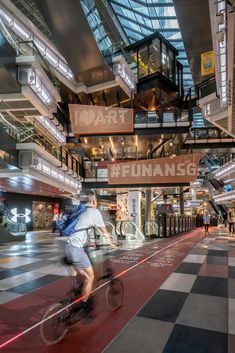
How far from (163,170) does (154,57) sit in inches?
686

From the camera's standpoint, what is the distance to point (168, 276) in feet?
22.5

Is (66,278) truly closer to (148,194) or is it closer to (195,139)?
(148,194)

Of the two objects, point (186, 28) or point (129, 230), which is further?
point (129, 230)

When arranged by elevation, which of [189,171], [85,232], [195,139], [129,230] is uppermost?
[195,139]

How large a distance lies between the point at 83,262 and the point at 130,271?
3.96 metres

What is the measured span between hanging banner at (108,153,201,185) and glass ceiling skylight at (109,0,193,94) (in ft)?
44.8

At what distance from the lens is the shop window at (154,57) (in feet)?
83.5

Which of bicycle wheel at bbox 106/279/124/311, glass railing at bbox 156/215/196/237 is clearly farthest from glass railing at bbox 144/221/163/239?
bicycle wheel at bbox 106/279/124/311

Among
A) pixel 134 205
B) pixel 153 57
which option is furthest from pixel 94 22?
pixel 134 205

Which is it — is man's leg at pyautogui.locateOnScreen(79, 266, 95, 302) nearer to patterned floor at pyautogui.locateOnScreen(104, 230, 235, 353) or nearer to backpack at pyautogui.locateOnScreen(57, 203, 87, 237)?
backpack at pyautogui.locateOnScreen(57, 203, 87, 237)

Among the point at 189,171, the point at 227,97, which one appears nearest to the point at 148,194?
the point at 189,171

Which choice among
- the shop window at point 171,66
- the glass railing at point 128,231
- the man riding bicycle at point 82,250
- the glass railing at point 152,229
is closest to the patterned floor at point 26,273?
the man riding bicycle at point 82,250

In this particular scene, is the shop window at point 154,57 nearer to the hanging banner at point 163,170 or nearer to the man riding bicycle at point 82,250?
the hanging banner at point 163,170

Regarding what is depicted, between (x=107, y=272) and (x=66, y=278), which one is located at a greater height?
(x=107, y=272)
